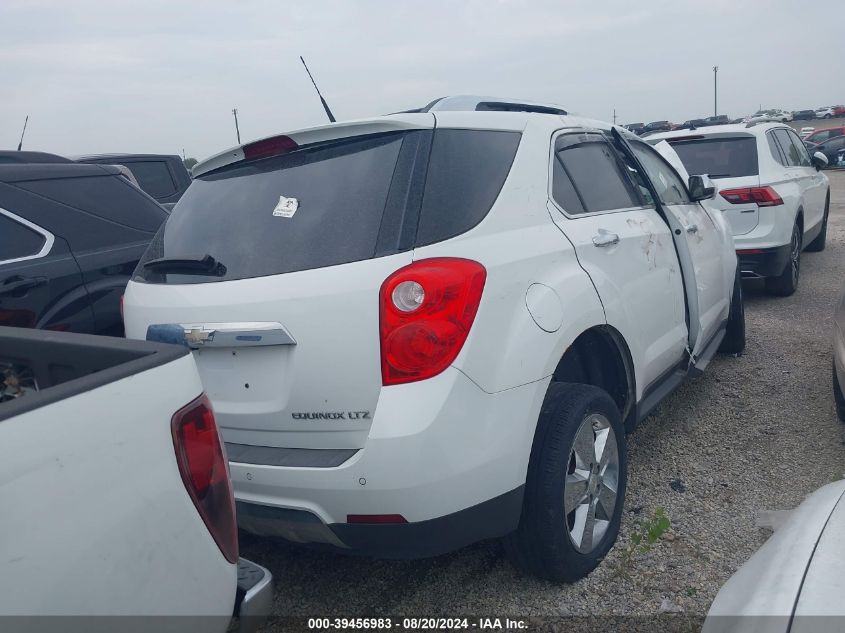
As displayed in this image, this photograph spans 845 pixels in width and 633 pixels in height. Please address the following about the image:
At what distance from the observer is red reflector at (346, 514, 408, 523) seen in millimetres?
2285

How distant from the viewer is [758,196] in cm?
685

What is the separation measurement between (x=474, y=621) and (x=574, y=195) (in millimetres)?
1728

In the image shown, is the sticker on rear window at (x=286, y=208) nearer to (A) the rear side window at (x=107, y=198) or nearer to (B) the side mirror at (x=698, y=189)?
(A) the rear side window at (x=107, y=198)

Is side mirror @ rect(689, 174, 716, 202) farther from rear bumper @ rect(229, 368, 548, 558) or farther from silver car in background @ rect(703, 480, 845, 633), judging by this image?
silver car in background @ rect(703, 480, 845, 633)

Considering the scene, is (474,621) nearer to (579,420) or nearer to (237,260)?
(579,420)

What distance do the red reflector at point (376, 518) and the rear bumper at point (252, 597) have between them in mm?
446

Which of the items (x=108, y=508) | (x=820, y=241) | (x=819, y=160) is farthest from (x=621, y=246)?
(x=820, y=241)

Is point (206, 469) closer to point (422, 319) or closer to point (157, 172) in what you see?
point (422, 319)

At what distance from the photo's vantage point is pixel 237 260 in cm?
259

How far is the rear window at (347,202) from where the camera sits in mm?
2428

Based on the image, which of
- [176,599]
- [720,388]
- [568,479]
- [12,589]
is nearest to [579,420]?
[568,479]

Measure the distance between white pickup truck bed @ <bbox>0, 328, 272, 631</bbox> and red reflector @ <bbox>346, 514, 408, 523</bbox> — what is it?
23.3 inches

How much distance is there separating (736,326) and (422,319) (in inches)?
150

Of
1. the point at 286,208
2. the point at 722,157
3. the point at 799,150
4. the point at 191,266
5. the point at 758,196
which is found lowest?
the point at 758,196
